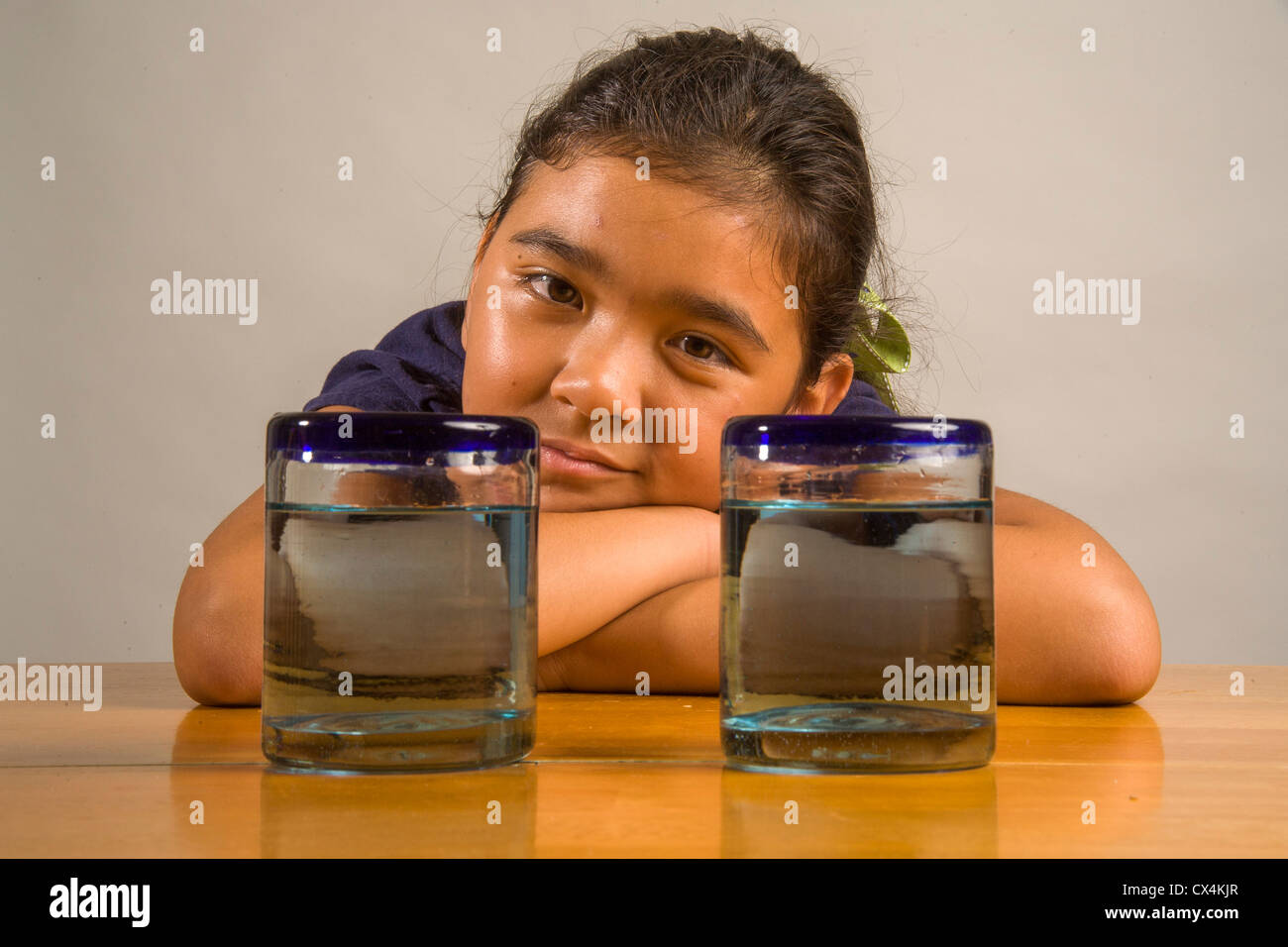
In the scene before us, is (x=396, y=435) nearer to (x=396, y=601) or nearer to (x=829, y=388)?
(x=396, y=601)

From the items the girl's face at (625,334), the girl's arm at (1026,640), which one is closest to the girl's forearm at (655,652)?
the girl's arm at (1026,640)

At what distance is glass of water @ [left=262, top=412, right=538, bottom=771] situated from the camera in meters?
0.37

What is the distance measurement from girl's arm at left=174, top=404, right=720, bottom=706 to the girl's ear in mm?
278

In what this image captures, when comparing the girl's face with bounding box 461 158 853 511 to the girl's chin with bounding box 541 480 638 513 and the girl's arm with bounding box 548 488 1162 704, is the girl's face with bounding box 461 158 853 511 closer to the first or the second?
the girl's chin with bounding box 541 480 638 513

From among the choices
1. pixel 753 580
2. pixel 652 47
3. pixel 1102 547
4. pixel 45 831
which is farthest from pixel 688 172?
pixel 45 831

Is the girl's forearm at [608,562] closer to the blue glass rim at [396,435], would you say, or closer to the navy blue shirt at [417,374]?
the blue glass rim at [396,435]

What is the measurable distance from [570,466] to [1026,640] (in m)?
0.29

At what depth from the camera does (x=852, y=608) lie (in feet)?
1.23

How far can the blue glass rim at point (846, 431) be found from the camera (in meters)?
0.38

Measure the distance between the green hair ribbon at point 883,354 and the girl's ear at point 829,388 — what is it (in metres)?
0.11

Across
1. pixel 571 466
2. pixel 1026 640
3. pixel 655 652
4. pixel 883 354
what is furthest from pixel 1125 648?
pixel 883 354

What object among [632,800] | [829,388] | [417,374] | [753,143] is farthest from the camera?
[417,374]
